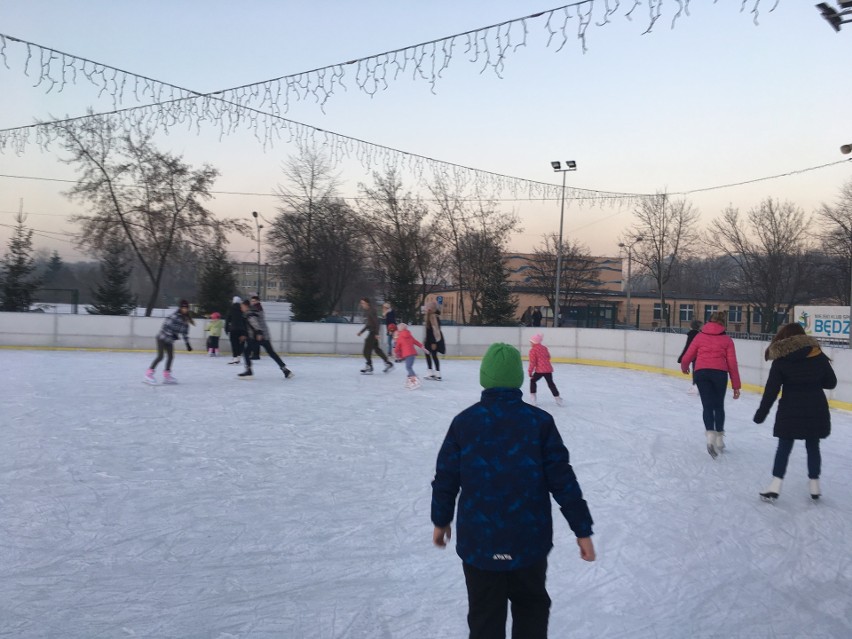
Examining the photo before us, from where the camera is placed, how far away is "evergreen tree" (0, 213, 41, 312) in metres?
23.6

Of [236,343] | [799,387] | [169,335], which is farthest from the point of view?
[236,343]

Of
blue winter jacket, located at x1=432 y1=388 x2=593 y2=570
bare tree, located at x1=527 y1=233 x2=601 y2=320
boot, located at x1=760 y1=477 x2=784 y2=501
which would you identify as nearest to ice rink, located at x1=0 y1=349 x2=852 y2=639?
boot, located at x1=760 y1=477 x2=784 y2=501

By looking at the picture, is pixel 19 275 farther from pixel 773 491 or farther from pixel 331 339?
pixel 773 491

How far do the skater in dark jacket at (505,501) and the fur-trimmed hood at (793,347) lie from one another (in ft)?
→ 11.8

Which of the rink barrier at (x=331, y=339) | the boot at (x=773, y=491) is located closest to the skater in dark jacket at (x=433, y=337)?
the rink barrier at (x=331, y=339)

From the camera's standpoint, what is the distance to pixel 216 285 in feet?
91.4

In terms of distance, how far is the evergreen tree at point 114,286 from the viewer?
27.0 meters

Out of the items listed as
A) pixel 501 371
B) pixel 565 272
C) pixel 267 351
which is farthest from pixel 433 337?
Result: pixel 565 272

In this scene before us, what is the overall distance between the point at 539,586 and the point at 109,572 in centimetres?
275

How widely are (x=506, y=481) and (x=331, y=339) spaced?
691 inches

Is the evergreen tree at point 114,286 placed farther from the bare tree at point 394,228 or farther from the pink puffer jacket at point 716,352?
Answer: the pink puffer jacket at point 716,352

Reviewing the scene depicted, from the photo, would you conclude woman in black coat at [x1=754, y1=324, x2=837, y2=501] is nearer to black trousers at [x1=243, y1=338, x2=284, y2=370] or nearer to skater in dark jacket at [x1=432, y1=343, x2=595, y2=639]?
skater in dark jacket at [x1=432, y1=343, x2=595, y2=639]

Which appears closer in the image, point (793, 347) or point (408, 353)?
point (793, 347)

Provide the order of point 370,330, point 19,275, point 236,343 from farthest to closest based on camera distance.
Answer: point 19,275, point 236,343, point 370,330
